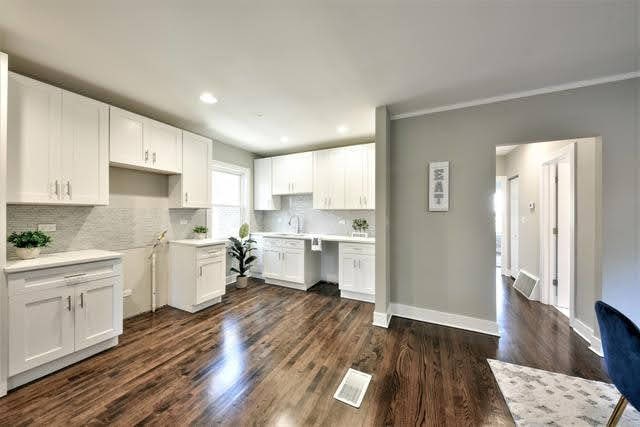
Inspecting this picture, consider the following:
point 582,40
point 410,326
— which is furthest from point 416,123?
point 410,326

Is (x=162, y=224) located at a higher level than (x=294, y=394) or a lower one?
higher

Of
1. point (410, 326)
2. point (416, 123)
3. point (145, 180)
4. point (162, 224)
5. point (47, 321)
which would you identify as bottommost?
point (410, 326)

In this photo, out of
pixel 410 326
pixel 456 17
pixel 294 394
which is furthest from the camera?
pixel 410 326

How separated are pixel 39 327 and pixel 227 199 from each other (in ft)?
9.61

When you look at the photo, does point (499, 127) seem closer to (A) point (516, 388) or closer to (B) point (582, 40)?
(B) point (582, 40)

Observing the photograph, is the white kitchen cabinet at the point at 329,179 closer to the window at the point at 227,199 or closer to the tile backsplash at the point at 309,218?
the tile backsplash at the point at 309,218

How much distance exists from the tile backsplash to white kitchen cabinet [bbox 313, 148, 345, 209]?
0.41 m

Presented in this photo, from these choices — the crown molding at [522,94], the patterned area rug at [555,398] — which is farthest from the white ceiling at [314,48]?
the patterned area rug at [555,398]

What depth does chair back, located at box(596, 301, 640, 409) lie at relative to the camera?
117 centimetres

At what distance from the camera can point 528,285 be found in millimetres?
3828

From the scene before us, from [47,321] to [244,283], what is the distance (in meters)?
2.50

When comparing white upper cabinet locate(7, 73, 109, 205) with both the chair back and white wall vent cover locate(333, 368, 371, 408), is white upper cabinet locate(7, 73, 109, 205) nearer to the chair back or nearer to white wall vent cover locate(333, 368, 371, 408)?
white wall vent cover locate(333, 368, 371, 408)

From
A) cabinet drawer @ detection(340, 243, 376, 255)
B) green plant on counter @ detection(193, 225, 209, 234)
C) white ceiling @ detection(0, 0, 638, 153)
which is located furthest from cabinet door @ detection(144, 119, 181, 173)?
cabinet drawer @ detection(340, 243, 376, 255)

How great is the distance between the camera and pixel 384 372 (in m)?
2.01
